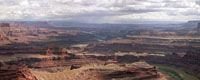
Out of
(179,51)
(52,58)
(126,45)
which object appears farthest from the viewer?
(126,45)

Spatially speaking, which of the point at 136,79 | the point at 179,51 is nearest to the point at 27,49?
the point at 136,79

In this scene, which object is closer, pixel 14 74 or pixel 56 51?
pixel 14 74

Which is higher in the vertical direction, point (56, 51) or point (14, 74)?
point (14, 74)

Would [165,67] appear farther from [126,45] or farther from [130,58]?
[126,45]

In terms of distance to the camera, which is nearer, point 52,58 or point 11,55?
point 52,58

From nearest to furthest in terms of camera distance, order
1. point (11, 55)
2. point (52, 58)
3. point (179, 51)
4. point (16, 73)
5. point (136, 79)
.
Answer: point (16, 73), point (136, 79), point (52, 58), point (11, 55), point (179, 51)

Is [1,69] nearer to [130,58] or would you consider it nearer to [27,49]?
[27,49]

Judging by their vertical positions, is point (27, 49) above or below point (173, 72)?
above

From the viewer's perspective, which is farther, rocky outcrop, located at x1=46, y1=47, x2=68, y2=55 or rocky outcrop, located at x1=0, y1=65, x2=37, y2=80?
rocky outcrop, located at x1=46, y1=47, x2=68, y2=55

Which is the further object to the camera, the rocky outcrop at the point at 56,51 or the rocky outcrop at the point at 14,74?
the rocky outcrop at the point at 56,51
